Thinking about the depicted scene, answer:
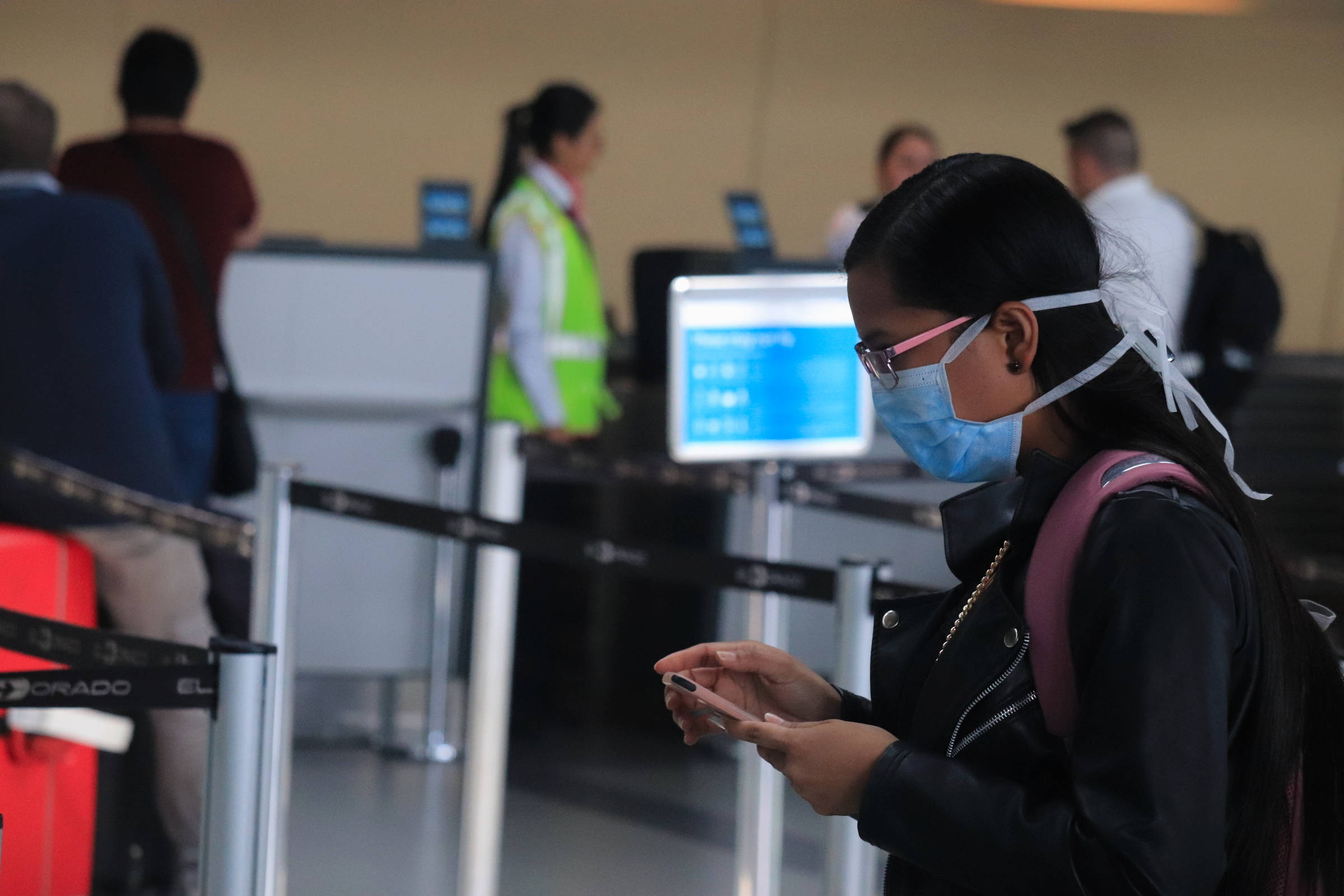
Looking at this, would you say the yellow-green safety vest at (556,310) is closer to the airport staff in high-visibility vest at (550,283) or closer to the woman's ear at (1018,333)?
the airport staff in high-visibility vest at (550,283)

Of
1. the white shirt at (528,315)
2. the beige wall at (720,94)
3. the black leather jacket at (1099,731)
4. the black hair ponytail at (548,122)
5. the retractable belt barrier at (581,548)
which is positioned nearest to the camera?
the black leather jacket at (1099,731)

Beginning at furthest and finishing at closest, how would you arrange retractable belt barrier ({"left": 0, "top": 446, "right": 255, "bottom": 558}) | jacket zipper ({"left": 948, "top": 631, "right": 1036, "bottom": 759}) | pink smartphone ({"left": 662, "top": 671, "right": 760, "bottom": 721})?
retractable belt barrier ({"left": 0, "top": 446, "right": 255, "bottom": 558})
pink smartphone ({"left": 662, "top": 671, "right": 760, "bottom": 721})
jacket zipper ({"left": 948, "top": 631, "right": 1036, "bottom": 759})

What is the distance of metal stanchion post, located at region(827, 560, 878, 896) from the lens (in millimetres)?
2629

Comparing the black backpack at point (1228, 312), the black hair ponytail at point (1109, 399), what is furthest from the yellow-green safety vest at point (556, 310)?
the black hair ponytail at point (1109, 399)

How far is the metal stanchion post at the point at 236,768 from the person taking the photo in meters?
1.99

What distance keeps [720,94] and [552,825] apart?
9.10 metres

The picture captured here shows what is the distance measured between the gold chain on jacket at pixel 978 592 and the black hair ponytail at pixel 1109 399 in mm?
117

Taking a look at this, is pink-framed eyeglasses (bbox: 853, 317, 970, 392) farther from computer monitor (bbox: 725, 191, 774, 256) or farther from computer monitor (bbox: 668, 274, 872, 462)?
computer monitor (bbox: 725, 191, 774, 256)

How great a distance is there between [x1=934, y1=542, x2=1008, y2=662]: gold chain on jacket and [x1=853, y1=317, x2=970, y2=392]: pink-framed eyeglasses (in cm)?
16

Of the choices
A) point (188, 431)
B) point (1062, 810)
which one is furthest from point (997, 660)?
point (188, 431)

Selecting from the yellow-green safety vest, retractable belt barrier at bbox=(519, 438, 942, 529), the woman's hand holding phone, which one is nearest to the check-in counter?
the yellow-green safety vest

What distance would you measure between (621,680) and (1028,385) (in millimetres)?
4129

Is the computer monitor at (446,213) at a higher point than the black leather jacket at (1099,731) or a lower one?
higher

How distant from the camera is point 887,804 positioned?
4.00ft
